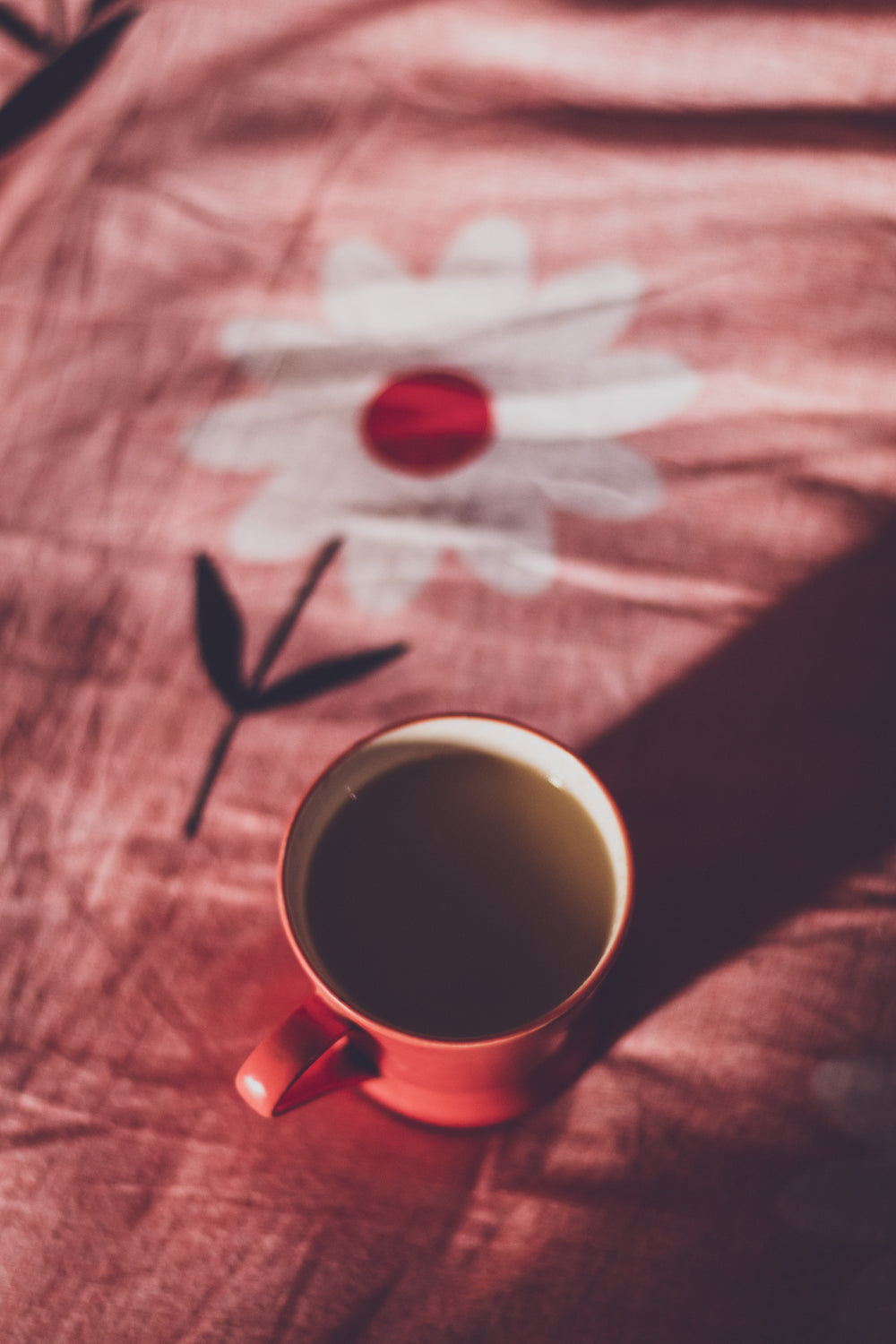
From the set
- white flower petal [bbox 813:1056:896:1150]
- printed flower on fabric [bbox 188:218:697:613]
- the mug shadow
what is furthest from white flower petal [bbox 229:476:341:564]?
white flower petal [bbox 813:1056:896:1150]

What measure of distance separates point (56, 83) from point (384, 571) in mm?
531

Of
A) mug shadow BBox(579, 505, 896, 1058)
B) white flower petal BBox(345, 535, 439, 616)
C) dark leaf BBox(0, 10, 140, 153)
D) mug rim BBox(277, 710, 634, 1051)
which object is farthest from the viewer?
dark leaf BBox(0, 10, 140, 153)

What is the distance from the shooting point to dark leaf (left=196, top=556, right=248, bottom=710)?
519mm

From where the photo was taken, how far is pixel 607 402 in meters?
0.60

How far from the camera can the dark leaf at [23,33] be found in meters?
0.77

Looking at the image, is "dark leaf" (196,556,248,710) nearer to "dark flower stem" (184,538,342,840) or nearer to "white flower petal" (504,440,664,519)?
"dark flower stem" (184,538,342,840)

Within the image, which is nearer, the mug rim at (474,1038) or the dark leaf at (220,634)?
the mug rim at (474,1038)

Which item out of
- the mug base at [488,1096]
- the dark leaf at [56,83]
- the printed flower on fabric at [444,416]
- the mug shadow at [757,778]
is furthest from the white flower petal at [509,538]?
the dark leaf at [56,83]

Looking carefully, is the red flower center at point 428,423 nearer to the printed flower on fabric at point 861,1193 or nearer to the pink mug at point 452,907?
the pink mug at point 452,907

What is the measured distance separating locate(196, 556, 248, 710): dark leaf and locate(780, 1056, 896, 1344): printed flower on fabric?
34 centimetres

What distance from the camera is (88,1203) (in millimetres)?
396

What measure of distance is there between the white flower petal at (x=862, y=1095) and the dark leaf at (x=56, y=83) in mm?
852

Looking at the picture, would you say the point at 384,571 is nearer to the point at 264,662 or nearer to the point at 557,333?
the point at 264,662

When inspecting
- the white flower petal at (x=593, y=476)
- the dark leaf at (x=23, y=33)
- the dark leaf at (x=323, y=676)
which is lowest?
the white flower petal at (x=593, y=476)
